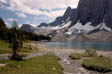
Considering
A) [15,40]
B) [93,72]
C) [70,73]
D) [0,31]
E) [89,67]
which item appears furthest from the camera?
[0,31]

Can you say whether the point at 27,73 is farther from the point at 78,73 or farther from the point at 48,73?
the point at 78,73

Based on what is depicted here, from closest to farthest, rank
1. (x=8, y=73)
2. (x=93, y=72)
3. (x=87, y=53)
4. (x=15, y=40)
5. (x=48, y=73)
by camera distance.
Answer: (x=8, y=73) → (x=48, y=73) → (x=93, y=72) → (x=15, y=40) → (x=87, y=53)

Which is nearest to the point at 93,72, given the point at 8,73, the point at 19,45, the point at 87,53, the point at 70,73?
the point at 70,73

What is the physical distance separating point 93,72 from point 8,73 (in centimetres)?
2122

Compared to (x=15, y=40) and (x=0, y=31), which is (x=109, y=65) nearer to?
(x=15, y=40)

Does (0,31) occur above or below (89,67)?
above

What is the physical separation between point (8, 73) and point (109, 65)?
26.1 meters

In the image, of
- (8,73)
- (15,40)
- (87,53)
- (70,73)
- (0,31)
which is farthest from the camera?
(0,31)

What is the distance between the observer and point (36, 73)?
23.0 m

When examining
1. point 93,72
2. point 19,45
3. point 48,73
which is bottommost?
point 93,72

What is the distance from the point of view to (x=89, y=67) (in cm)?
3631

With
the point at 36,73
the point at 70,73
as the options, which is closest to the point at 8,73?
the point at 36,73

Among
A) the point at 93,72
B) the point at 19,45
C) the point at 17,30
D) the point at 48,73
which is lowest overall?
the point at 93,72

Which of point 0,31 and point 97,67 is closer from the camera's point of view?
point 97,67
